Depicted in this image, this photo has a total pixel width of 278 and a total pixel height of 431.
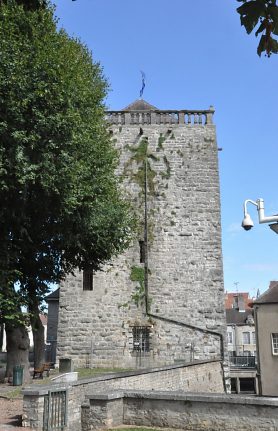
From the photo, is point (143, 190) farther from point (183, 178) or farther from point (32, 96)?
point (32, 96)

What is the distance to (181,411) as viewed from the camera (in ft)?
28.6

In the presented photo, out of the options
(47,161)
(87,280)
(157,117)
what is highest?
(157,117)

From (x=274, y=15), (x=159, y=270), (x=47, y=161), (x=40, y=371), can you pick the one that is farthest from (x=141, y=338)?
(x=274, y=15)

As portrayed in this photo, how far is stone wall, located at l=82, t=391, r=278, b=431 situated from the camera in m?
8.04

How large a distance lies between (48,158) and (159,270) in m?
9.62

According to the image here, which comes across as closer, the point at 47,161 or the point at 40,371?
the point at 47,161

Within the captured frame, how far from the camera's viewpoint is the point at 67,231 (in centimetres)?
1485

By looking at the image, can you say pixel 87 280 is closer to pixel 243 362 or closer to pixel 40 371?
pixel 40 371

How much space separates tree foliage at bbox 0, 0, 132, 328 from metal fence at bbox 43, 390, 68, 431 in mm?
5006

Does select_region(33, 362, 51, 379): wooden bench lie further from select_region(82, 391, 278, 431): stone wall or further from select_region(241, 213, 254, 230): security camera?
select_region(241, 213, 254, 230): security camera

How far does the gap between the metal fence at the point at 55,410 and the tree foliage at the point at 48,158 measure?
5.01 meters

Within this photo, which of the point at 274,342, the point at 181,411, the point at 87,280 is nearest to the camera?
the point at 181,411

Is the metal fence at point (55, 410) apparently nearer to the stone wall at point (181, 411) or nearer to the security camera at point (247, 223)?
the stone wall at point (181, 411)

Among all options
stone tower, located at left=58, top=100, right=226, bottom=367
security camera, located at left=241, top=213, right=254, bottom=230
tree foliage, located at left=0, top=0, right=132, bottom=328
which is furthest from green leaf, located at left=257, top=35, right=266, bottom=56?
stone tower, located at left=58, top=100, right=226, bottom=367
